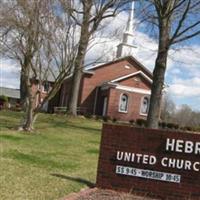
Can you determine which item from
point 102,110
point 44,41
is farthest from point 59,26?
point 102,110

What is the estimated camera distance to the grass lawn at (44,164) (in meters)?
9.30

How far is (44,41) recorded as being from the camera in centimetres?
1977

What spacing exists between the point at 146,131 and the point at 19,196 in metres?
2.98

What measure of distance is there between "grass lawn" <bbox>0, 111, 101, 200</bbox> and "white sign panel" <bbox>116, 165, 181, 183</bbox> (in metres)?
0.83

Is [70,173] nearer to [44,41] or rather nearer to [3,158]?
[3,158]

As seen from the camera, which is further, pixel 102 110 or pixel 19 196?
A: pixel 102 110

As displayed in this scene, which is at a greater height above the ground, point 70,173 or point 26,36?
point 26,36

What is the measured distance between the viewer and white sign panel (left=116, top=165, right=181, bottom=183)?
32.5 ft

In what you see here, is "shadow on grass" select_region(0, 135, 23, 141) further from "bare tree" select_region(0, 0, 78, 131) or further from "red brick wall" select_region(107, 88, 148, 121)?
"red brick wall" select_region(107, 88, 148, 121)

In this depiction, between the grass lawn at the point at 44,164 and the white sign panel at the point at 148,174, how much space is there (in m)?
0.83

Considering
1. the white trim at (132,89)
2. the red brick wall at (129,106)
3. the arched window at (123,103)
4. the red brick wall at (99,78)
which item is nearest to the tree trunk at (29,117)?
the red brick wall at (129,106)

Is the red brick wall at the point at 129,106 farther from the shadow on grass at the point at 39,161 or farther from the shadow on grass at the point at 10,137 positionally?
the shadow on grass at the point at 39,161

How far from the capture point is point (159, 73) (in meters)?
23.7

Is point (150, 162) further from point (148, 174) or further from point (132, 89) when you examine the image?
point (132, 89)
